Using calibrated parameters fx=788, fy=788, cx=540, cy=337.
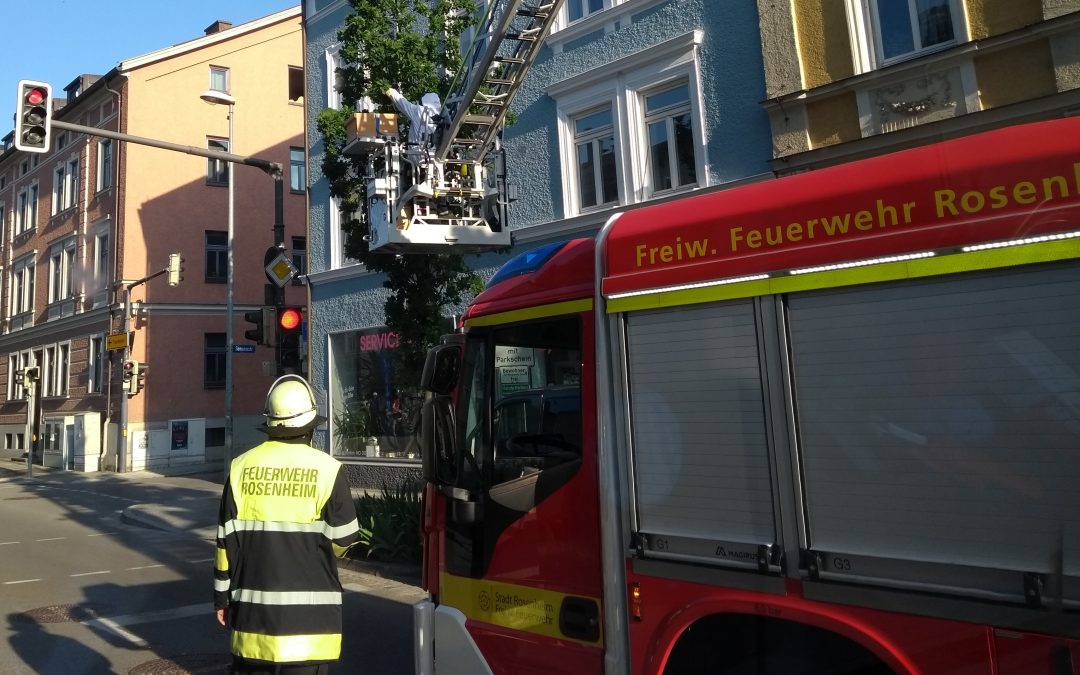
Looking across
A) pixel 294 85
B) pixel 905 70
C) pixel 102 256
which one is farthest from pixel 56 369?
pixel 905 70

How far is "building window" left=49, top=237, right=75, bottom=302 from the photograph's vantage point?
1168 inches

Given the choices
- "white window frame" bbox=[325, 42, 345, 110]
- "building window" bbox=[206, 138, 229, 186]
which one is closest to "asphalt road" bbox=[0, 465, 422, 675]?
"white window frame" bbox=[325, 42, 345, 110]

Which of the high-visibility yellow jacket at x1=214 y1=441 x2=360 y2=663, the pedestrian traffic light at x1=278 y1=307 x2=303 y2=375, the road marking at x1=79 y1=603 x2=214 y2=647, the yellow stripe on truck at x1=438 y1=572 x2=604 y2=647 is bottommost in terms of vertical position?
the road marking at x1=79 y1=603 x2=214 y2=647

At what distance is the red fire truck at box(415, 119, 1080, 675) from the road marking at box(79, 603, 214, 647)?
427 centimetres

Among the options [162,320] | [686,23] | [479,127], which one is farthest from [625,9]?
[162,320]

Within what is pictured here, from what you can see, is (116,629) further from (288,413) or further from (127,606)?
(288,413)

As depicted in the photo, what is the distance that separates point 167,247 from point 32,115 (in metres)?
18.4

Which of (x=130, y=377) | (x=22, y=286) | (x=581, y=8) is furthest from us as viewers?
(x=22, y=286)

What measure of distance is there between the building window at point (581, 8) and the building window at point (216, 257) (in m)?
18.7

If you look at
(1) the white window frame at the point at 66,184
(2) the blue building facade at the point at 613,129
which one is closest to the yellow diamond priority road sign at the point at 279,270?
(2) the blue building facade at the point at 613,129

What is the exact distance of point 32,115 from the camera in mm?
9594

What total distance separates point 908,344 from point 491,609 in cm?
215

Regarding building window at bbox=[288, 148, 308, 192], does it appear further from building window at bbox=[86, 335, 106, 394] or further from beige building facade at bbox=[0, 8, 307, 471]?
building window at bbox=[86, 335, 106, 394]

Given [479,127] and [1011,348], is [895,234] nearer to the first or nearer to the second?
[1011,348]
